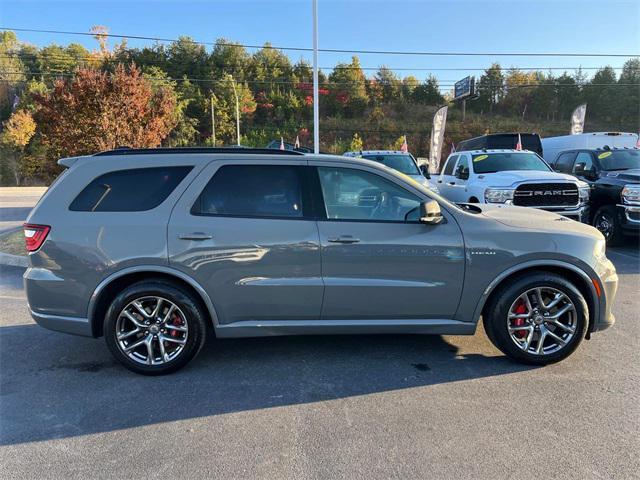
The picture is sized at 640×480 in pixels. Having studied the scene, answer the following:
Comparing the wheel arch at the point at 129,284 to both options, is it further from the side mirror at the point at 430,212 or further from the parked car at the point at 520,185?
the parked car at the point at 520,185

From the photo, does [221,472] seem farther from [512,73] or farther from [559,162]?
[512,73]

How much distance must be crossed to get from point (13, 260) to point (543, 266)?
28.6 feet

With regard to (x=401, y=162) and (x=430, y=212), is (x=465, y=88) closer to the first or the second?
(x=401, y=162)

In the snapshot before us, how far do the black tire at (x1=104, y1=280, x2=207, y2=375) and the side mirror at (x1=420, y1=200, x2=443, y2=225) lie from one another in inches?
79.0

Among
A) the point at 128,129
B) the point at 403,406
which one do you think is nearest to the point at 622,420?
the point at 403,406

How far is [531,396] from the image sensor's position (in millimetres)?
3408

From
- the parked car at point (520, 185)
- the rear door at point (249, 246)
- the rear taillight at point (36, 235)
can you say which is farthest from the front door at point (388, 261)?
the parked car at point (520, 185)

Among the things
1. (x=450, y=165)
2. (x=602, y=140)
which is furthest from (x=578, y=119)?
(x=450, y=165)

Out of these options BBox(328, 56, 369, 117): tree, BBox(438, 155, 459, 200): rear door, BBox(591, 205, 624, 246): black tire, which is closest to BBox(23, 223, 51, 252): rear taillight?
BBox(438, 155, 459, 200): rear door

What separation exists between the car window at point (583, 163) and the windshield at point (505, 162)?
1.02m

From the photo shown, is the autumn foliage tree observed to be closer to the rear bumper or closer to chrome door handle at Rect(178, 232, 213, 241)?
the rear bumper

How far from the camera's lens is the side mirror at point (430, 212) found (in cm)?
367

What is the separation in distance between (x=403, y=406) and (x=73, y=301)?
277 cm

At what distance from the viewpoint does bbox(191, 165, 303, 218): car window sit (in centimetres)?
381
